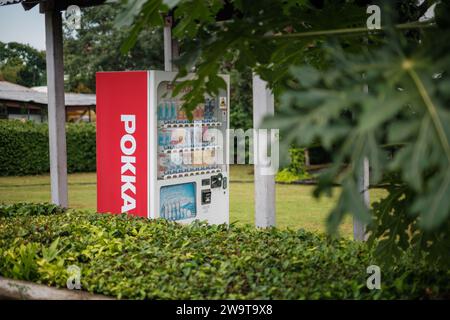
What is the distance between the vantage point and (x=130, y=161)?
7742 millimetres

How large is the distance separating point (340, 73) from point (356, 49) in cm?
142

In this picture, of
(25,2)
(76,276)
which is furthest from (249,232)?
(25,2)

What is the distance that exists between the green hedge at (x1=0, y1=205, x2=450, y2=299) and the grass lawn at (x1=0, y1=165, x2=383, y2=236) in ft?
15.4

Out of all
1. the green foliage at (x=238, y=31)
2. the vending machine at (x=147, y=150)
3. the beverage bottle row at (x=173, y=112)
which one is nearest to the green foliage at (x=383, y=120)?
the green foliage at (x=238, y=31)

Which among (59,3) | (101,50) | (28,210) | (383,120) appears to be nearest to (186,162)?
(28,210)

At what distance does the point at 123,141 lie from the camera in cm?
779

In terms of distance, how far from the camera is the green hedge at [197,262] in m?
4.07

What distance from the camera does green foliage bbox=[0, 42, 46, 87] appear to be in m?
35.3

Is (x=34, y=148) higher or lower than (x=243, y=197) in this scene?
higher

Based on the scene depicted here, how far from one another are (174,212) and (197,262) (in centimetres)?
344

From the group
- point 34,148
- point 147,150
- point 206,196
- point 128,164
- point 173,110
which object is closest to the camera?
point 147,150

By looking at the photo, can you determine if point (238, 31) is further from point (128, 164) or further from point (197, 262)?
point (128, 164)

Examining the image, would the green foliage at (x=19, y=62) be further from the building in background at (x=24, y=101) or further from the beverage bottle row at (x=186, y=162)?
the beverage bottle row at (x=186, y=162)

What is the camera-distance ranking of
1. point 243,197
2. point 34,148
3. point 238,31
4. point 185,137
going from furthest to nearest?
point 34,148 → point 243,197 → point 185,137 → point 238,31
